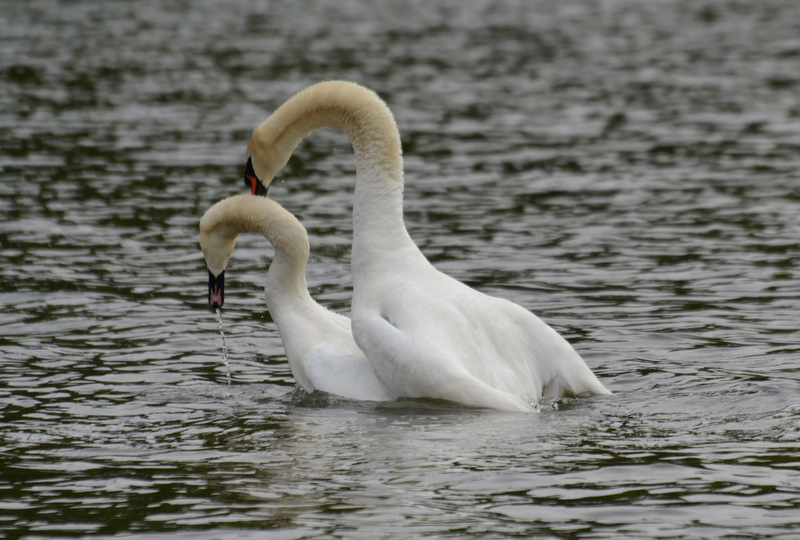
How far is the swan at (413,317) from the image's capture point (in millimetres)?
9055

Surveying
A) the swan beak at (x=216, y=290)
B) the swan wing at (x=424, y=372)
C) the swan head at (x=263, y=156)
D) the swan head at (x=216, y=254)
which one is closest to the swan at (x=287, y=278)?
the swan head at (x=216, y=254)

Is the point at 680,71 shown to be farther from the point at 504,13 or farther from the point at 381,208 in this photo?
the point at 381,208

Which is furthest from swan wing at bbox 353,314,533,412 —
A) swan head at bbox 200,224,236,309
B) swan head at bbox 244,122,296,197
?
swan head at bbox 244,122,296,197

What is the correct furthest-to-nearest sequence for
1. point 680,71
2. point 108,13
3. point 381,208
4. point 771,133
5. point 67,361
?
point 108,13 < point 680,71 < point 771,133 < point 67,361 < point 381,208

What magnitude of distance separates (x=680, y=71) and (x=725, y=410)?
20.8 meters

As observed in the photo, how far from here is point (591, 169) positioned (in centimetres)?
1948

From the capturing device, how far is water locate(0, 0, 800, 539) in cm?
765

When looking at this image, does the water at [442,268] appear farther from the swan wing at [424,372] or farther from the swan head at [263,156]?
the swan head at [263,156]

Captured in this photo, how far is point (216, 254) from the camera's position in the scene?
10531mm

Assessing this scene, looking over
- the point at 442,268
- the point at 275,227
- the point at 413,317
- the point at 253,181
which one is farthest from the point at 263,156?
the point at 442,268

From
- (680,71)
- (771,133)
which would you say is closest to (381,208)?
(771,133)

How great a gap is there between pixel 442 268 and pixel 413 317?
5.05m

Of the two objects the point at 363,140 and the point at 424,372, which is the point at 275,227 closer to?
the point at 363,140

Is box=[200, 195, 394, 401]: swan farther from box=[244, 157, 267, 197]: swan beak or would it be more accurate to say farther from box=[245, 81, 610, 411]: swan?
box=[245, 81, 610, 411]: swan
